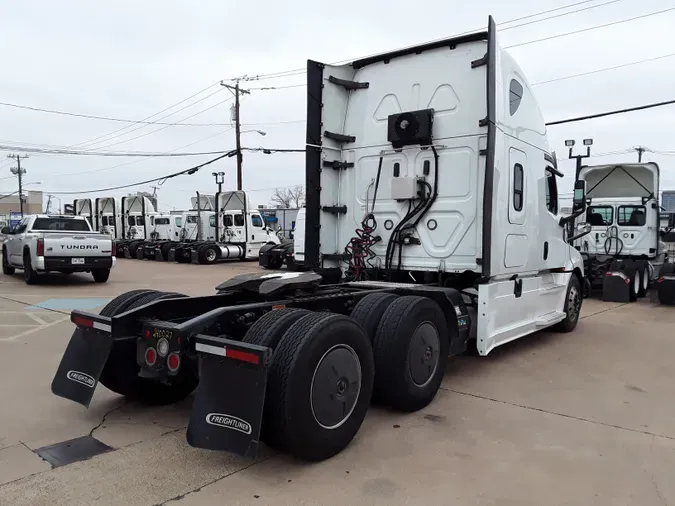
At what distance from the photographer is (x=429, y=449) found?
12.8 ft

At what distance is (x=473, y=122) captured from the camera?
5953 millimetres

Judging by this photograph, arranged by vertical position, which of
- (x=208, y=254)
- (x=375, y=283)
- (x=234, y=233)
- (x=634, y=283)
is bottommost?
(x=634, y=283)

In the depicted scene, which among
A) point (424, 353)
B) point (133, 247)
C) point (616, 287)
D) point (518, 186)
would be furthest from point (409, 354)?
point (133, 247)

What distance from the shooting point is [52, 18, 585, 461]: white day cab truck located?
3.45 meters

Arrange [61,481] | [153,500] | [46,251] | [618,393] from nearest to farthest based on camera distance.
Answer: [153,500] < [61,481] < [618,393] < [46,251]

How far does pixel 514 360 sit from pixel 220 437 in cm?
443

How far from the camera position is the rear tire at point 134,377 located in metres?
4.47

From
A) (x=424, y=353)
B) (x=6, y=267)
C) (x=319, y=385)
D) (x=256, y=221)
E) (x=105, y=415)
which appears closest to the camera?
(x=319, y=385)

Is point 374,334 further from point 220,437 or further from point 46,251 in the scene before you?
point 46,251

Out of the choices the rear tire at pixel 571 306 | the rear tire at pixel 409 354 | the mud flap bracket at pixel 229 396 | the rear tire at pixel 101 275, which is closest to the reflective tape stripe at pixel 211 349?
the mud flap bracket at pixel 229 396

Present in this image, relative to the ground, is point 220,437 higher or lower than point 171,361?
lower

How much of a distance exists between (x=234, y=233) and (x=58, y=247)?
11.7 m

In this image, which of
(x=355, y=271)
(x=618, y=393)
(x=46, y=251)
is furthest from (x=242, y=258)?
(x=618, y=393)

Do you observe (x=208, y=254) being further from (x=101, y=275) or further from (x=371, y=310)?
(x=371, y=310)
